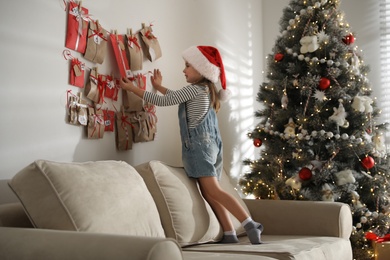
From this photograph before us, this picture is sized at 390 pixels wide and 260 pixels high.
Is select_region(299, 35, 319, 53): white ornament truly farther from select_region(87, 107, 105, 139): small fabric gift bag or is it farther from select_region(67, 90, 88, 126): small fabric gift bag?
select_region(67, 90, 88, 126): small fabric gift bag

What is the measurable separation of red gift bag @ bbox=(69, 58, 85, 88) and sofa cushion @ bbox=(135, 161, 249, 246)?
20.8 inches

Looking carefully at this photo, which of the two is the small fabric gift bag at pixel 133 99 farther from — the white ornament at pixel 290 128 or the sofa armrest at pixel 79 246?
the sofa armrest at pixel 79 246

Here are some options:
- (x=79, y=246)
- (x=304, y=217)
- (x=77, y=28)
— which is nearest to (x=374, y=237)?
(x=304, y=217)

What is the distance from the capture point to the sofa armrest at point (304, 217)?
317 centimetres

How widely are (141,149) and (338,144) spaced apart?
4.45 ft

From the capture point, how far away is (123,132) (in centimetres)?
332

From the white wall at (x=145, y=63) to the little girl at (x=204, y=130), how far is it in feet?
1.26

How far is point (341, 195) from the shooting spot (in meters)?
3.97

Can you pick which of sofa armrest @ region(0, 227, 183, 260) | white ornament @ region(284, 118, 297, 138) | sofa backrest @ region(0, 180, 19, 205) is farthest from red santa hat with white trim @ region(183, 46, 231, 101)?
sofa armrest @ region(0, 227, 183, 260)

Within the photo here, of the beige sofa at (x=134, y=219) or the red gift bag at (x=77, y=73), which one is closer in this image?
the beige sofa at (x=134, y=219)

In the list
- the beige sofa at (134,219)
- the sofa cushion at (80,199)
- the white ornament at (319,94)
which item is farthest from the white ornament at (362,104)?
the sofa cushion at (80,199)

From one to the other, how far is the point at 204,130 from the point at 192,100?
7.3 inches

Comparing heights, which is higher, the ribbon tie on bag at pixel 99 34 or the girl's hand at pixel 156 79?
the ribbon tie on bag at pixel 99 34

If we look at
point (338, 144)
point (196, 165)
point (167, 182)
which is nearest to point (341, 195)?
point (338, 144)
